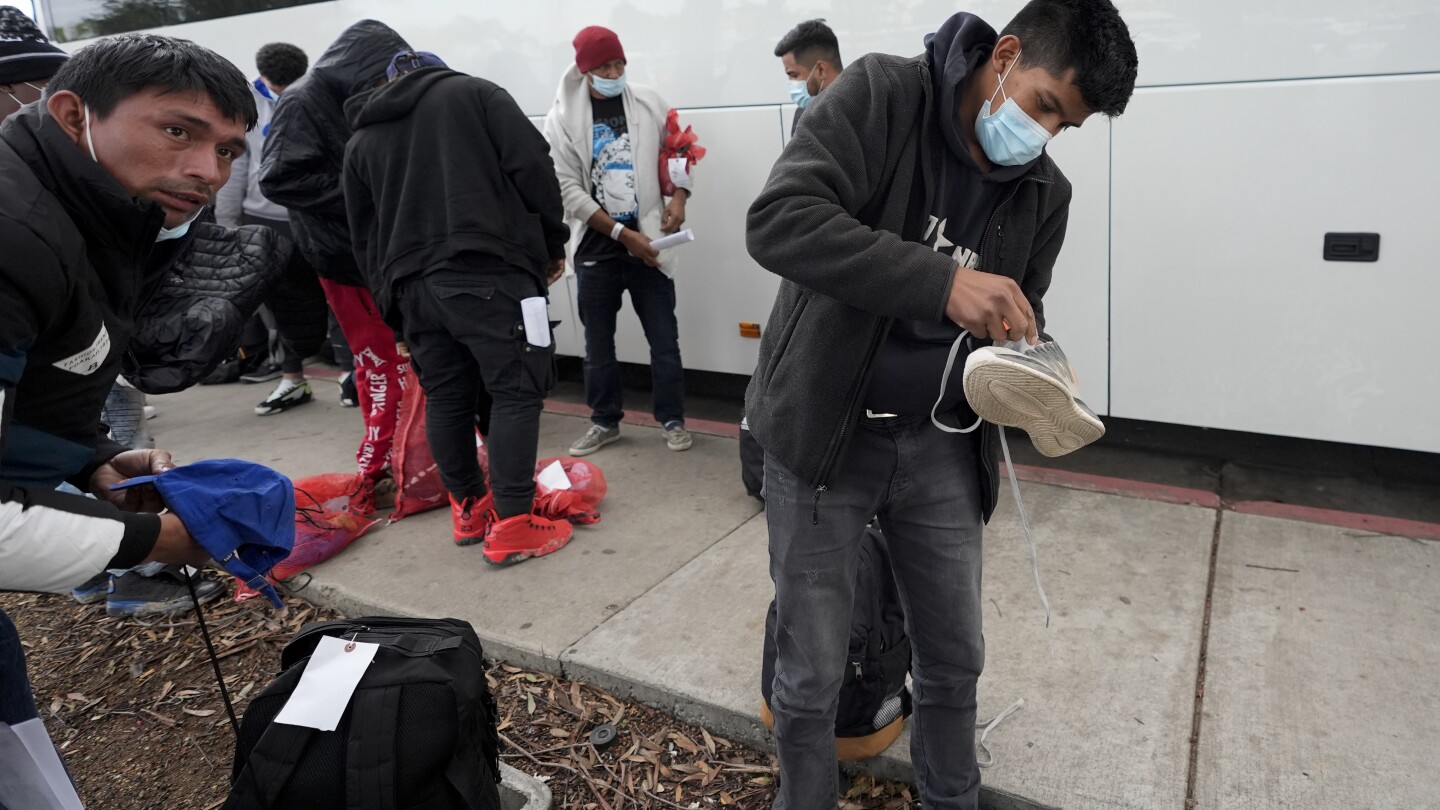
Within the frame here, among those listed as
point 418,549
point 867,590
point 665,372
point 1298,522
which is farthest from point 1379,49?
point 418,549

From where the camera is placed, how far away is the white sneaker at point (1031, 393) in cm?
153

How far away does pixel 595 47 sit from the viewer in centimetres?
424

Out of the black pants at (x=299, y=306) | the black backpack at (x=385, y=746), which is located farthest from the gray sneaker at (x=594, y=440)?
the black backpack at (x=385, y=746)

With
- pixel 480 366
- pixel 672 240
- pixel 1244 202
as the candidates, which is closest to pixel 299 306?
pixel 480 366

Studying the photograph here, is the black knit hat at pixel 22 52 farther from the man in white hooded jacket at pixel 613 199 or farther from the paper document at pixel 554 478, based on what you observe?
the paper document at pixel 554 478

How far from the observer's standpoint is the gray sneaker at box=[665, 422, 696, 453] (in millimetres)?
4777

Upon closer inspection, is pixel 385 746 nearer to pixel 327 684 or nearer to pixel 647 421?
pixel 327 684

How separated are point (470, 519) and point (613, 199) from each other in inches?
66.8

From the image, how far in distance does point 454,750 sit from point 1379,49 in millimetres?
3683

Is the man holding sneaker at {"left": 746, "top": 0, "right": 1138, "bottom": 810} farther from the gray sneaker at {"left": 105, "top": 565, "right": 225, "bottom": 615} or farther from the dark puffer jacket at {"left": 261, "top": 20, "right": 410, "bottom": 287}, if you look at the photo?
A: the gray sneaker at {"left": 105, "top": 565, "right": 225, "bottom": 615}

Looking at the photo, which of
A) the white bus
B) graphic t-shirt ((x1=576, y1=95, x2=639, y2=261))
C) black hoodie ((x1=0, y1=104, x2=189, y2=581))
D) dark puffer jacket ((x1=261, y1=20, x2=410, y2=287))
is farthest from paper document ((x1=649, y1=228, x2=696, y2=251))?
black hoodie ((x1=0, y1=104, x2=189, y2=581))

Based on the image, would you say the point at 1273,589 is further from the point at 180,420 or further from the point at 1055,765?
the point at 180,420

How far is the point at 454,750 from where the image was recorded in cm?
198

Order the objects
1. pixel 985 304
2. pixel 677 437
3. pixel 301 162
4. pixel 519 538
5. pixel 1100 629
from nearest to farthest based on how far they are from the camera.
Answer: pixel 985 304, pixel 1100 629, pixel 519 538, pixel 301 162, pixel 677 437
